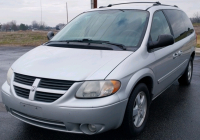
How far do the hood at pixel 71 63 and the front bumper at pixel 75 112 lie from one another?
0.24m

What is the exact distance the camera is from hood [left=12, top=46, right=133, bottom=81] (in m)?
2.96

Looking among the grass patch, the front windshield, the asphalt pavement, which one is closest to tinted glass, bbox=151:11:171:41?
the front windshield

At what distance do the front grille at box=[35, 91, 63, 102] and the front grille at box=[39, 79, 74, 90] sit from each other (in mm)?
82

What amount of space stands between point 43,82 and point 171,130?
1974 millimetres

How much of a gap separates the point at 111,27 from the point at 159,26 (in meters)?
0.88

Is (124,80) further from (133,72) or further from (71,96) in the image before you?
(71,96)

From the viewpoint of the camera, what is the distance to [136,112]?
339cm

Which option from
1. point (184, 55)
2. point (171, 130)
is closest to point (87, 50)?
point (171, 130)

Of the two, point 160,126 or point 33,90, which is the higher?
point 33,90

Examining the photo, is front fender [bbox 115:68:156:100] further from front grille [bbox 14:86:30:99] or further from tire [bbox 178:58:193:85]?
tire [bbox 178:58:193:85]

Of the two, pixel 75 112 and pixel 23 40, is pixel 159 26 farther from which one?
pixel 23 40

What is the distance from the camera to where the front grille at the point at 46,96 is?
288 centimetres

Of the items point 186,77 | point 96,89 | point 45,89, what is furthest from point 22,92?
point 186,77

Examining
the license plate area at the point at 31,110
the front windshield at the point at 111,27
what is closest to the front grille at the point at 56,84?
the license plate area at the point at 31,110
